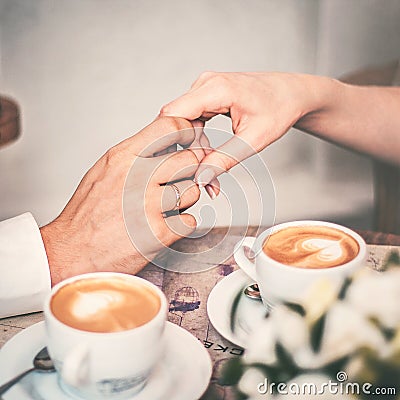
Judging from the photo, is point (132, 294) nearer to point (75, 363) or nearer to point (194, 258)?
point (75, 363)

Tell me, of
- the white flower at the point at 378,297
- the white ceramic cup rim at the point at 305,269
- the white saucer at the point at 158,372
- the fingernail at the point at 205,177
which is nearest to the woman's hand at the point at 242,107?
the fingernail at the point at 205,177

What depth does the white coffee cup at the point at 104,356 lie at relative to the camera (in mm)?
340

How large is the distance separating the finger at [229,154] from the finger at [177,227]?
0.14 feet

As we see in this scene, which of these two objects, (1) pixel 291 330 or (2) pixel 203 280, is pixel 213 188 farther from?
(1) pixel 291 330

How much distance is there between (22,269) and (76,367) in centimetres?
18

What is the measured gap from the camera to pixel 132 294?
1.30 ft

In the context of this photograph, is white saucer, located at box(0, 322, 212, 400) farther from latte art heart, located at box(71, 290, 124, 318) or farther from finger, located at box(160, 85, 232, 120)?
finger, located at box(160, 85, 232, 120)

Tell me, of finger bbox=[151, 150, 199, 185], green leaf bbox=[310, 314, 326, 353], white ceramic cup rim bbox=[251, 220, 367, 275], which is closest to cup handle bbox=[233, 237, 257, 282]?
white ceramic cup rim bbox=[251, 220, 367, 275]

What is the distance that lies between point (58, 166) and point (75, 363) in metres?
0.42

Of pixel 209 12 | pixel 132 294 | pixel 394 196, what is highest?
pixel 209 12

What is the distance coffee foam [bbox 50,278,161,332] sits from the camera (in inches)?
14.4

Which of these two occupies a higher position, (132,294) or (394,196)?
(132,294)

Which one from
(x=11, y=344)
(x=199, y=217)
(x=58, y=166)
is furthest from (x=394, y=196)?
(x=11, y=344)

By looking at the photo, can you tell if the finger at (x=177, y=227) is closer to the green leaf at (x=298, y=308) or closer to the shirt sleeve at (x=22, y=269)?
the shirt sleeve at (x=22, y=269)
